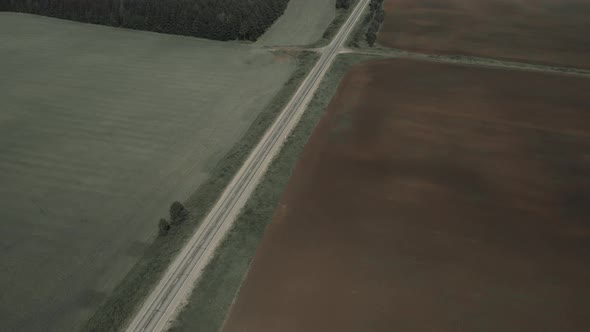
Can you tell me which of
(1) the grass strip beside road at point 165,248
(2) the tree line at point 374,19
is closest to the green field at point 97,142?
(1) the grass strip beside road at point 165,248

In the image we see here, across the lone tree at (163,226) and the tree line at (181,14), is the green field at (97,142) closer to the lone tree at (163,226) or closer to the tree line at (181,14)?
the lone tree at (163,226)

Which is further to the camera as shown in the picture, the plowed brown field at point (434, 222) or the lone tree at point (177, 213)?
the lone tree at point (177, 213)

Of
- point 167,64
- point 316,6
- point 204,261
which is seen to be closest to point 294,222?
point 204,261

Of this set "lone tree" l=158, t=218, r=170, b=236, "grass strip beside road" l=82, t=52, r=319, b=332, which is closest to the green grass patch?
"grass strip beside road" l=82, t=52, r=319, b=332

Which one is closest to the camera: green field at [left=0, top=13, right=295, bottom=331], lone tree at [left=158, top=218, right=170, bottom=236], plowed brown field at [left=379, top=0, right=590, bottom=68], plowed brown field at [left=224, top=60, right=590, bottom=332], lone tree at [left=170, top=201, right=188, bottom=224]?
plowed brown field at [left=224, top=60, right=590, bottom=332]

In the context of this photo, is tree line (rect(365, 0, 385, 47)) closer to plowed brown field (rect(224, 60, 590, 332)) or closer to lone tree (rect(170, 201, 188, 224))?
plowed brown field (rect(224, 60, 590, 332))

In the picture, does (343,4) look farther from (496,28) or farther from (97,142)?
(97,142)
